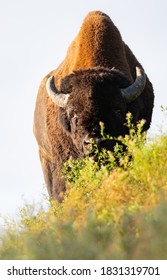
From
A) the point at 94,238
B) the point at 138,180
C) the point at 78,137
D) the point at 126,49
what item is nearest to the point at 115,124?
the point at 78,137

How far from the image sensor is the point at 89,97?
12117mm

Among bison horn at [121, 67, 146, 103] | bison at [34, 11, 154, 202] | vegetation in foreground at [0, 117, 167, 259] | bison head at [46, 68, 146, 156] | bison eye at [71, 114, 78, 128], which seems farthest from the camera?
bison horn at [121, 67, 146, 103]

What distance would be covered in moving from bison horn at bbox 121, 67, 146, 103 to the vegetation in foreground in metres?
4.25

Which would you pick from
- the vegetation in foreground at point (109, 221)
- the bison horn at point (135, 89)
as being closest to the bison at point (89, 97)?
the bison horn at point (135, 89)

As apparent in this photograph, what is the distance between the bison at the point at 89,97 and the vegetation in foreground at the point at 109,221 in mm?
3058

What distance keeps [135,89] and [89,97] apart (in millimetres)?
1566

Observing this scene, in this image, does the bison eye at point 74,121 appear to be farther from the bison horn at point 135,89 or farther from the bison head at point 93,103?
the bison horn at point 135,89

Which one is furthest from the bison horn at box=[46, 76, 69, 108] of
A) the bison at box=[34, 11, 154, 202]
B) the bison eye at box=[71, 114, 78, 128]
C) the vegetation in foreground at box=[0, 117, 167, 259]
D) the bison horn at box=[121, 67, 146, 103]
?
the vegetation in foreground at box=[0, 117, 167, 259]

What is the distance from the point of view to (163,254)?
15.9 ft

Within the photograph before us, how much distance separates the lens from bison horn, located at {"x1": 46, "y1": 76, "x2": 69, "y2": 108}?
13234mm

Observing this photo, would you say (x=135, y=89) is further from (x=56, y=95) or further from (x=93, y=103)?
(x=93, y=103)

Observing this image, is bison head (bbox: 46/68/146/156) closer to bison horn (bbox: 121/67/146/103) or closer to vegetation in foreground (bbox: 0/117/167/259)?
bison horn (bbox: 121/67/146/103)

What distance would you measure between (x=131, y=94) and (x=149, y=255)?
844cm
